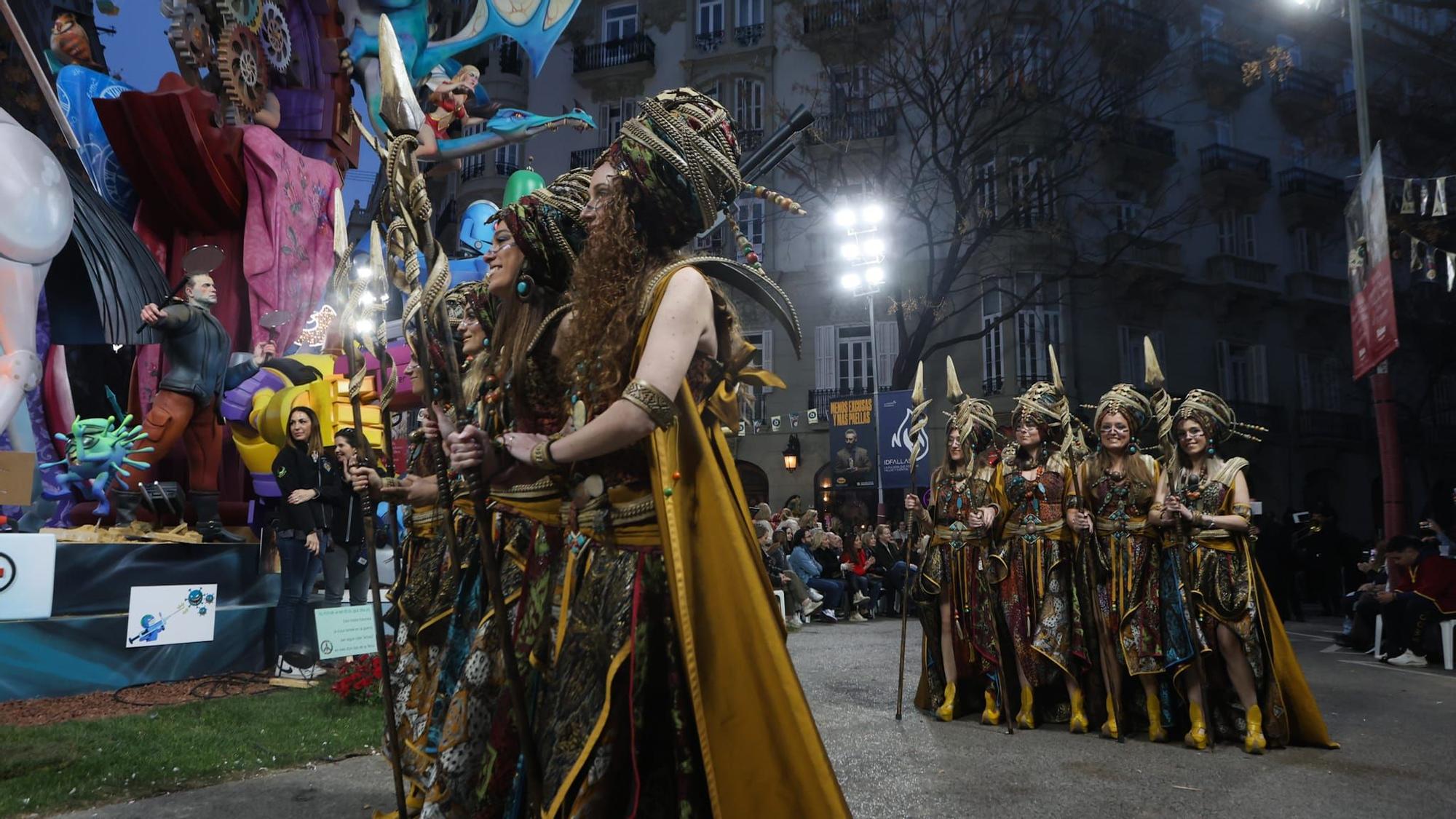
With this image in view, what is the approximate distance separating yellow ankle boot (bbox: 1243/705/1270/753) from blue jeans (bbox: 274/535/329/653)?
6906 mm

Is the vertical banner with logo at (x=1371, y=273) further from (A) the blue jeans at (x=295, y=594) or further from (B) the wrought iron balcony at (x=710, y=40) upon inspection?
(B) the wrought iron balcony at (x=710, y=40)

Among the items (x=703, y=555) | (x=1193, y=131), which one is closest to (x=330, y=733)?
(x=703, y=555)

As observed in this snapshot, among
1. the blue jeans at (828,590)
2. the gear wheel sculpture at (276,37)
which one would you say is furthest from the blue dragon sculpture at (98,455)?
the blue jeans at (828,590)

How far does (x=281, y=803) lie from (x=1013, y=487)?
4.97 meters

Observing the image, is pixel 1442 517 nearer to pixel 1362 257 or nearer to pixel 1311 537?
pixel 1311 537

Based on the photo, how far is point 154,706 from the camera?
21.5 ft

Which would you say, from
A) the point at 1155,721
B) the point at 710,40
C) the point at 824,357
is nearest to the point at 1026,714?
the point at 1155,721

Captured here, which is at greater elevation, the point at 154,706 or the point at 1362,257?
the point at 1362,257

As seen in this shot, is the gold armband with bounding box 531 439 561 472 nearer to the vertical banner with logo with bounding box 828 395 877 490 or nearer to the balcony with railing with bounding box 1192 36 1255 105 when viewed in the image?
the vertical banner with logo with bounding box 828 395 877 490

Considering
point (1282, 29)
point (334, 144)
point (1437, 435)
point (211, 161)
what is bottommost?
point (1437, 435)

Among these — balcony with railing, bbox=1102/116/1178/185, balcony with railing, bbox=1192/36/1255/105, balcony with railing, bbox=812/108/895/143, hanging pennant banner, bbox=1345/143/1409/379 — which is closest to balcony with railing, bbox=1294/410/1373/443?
balcony with railing, bbox=1102/116/1178/185

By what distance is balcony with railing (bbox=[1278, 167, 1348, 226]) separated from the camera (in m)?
28.1

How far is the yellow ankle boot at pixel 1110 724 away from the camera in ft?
20.5

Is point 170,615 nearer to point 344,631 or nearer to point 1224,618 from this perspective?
point 344,631
